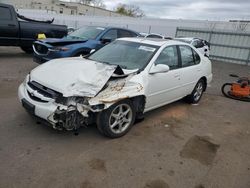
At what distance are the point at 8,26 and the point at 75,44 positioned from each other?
3595mm

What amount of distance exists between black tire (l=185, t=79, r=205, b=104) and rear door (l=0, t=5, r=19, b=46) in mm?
7505

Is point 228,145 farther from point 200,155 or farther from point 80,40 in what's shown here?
point 80,40

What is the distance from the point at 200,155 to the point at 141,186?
1.28m

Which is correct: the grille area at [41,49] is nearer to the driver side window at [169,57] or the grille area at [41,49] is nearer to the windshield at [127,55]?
the windshield at [127,55]

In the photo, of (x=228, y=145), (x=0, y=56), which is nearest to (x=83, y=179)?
(x=228, y=145)

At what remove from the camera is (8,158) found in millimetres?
3059

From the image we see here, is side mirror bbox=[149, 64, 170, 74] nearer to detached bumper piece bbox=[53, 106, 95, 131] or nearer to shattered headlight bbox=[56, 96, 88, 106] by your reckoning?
shattered headlight bbox=[56, 96, 88, 106]

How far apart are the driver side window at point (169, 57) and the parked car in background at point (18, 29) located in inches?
286

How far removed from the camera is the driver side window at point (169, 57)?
175 inches

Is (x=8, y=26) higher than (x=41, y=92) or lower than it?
higher

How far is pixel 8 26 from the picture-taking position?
30.1 ft

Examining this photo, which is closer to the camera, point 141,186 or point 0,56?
point 141,186

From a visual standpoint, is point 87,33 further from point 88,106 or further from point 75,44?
point 88,106

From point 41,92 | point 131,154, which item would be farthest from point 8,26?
point 131,154
